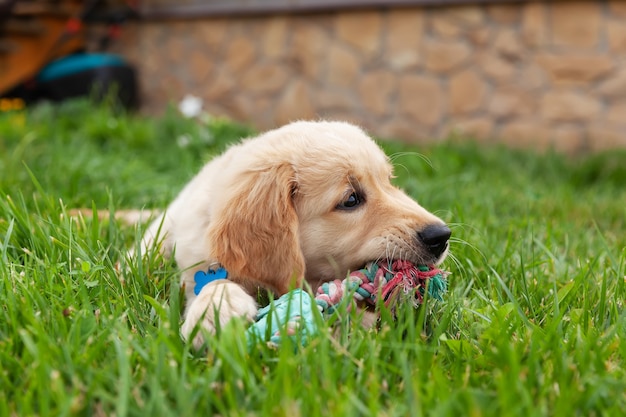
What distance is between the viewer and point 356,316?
195cm

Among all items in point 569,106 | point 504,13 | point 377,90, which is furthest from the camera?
point 377,90

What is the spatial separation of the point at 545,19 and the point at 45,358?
6.15m

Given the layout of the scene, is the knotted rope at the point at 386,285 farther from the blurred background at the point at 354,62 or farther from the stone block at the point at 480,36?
the stone block at the point at 480,36

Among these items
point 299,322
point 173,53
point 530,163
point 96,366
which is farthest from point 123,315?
point 173,53

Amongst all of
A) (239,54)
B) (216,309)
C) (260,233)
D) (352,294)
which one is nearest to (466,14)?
(239,54)

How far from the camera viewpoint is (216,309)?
188 cm

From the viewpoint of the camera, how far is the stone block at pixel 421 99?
7.30 metres

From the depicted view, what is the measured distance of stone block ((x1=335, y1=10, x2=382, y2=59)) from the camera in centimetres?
741

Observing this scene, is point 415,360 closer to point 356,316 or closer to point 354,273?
point 356,316

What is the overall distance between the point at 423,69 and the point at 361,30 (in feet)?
2.68

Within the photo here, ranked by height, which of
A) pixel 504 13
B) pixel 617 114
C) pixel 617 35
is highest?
pixel 504 13

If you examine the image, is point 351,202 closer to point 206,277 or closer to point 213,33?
point 206,277

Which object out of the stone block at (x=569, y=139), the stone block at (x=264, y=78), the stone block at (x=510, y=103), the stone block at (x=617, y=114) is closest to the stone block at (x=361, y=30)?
the stone block at (x=264, y=78)

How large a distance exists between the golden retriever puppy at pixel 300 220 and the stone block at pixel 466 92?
4807mm
